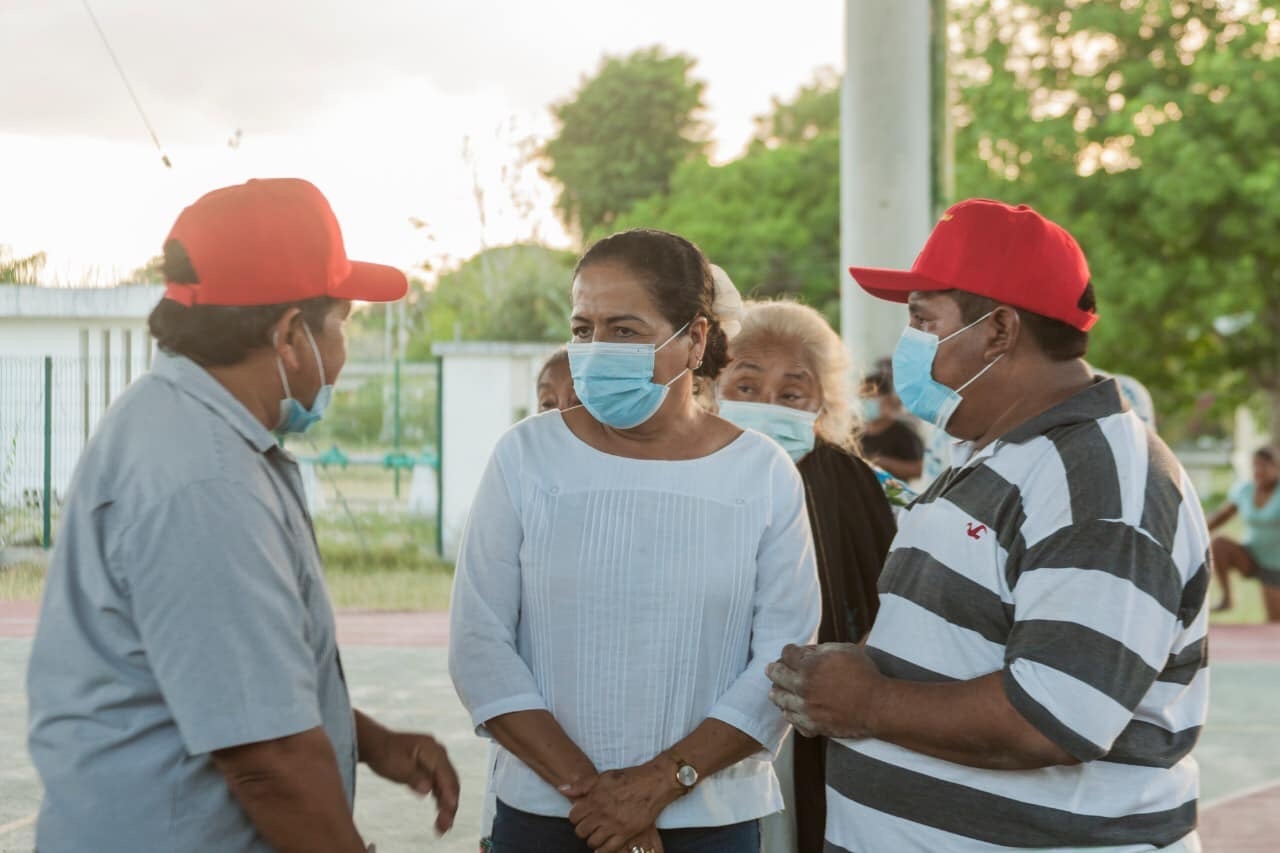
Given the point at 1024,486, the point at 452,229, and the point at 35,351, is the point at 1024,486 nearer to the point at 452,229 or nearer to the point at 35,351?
the point at 35,351

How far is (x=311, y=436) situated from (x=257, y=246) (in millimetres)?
2047

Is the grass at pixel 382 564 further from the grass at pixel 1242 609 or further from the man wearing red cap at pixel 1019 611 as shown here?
the grass at pixel 1242 609

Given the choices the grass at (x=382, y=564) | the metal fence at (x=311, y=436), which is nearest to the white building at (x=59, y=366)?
the metal fence at (x=311, y=436)

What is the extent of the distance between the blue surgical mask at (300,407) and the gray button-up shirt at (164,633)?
107 millimetres

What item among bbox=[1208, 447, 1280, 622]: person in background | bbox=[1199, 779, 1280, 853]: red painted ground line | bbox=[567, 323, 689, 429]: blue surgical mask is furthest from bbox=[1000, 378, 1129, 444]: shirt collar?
bbox=[1208, 447, 1280, 622]: person in background

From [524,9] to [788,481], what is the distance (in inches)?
118

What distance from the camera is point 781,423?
310cm

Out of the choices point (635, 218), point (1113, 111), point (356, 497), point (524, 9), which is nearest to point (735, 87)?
point (524, 9)

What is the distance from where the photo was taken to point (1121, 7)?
69.4 ft

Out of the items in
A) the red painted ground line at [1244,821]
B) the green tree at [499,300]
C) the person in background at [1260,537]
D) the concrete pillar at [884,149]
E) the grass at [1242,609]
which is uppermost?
the concrete pillar at [884,149]

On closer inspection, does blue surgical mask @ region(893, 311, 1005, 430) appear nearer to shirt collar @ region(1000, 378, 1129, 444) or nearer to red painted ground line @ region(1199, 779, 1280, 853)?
shirt collar @ region(1000, 378, 1129, 444)

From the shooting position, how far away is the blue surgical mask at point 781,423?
3090 millimetres

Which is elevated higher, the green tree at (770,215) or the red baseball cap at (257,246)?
the green tree at (770,215)

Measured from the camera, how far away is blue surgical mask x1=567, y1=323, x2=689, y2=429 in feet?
8.10
